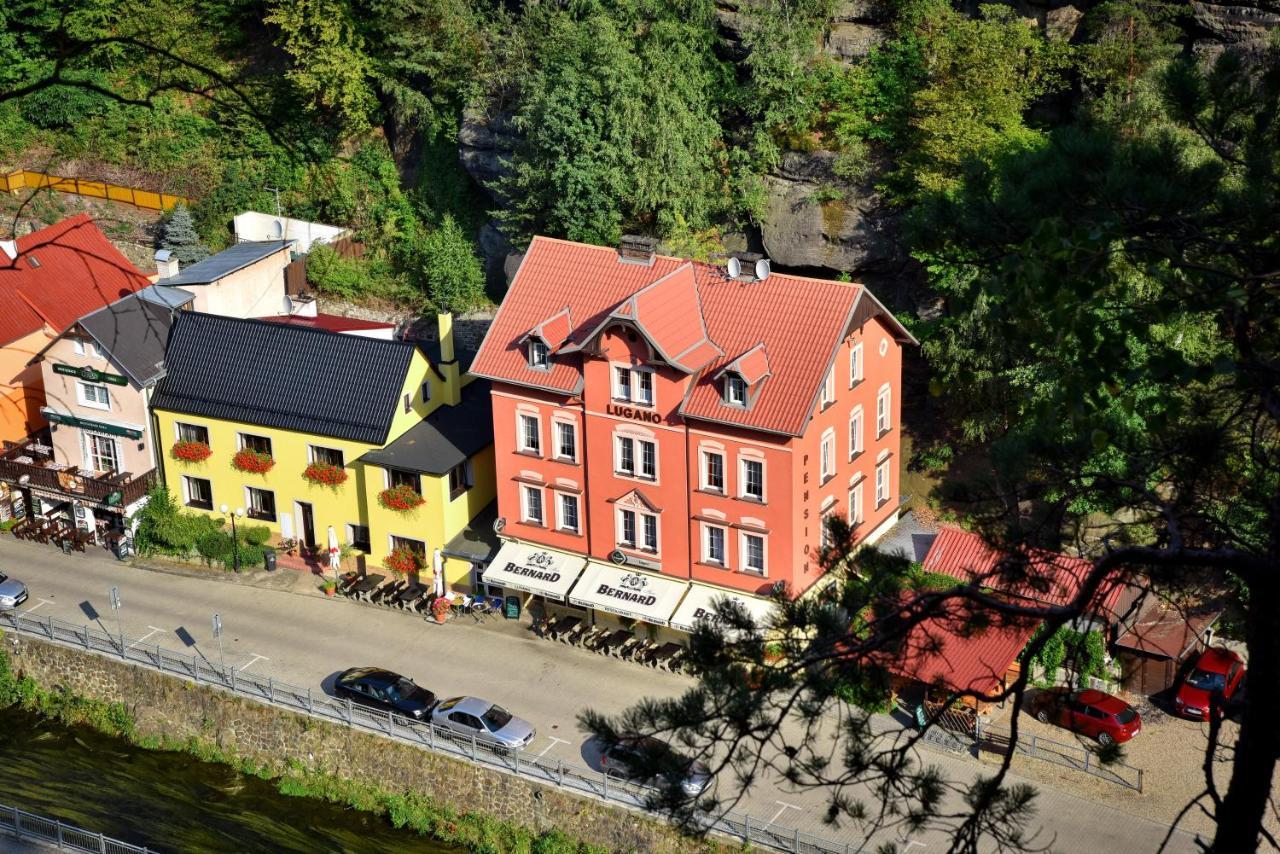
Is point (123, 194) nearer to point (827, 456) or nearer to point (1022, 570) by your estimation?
point (827, 456)

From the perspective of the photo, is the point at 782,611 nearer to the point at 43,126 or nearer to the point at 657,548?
the point at 657,548

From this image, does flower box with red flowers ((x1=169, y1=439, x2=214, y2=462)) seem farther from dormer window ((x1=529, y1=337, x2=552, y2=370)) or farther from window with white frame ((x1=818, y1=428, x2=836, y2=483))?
window with white frame ((x1=818, y1=428, x2=836, y2=483))

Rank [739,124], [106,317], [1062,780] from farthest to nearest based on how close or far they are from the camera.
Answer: [739,124] < [106,317] < [1062,780]

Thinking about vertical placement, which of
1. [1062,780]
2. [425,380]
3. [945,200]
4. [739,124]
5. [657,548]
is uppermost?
[945,200]

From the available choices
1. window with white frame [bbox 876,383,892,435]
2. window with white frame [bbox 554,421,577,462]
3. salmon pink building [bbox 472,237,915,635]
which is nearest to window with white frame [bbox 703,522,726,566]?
salmon pink building [bbox 472,237,915,635]

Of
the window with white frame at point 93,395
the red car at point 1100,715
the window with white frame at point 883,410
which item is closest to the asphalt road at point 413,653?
the red car at point 1100,715

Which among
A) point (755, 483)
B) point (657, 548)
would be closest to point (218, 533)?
point (657, 548)

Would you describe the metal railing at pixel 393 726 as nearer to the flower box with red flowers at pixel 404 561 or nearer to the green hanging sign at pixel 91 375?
the flower box with red flowers at pixel 404 561
